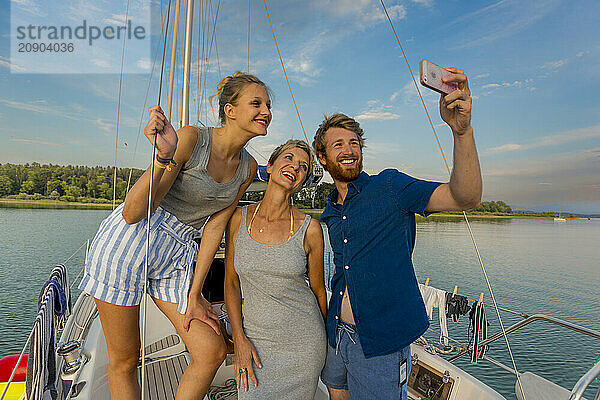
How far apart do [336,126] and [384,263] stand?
0.69 m

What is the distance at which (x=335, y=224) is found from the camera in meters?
1.71

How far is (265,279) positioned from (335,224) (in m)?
0.40

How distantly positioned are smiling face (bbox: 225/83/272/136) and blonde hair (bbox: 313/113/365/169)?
1.04 feet

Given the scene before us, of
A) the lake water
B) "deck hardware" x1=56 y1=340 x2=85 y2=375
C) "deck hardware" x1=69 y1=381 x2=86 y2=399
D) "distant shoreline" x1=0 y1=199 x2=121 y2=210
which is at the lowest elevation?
the lake water

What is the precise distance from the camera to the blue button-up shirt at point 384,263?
1528 mm

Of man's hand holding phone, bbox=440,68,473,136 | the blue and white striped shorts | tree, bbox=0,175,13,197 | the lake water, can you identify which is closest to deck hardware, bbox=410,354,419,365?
the blue and white striped shorts

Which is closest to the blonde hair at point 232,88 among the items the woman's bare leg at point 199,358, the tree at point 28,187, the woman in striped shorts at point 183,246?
the woman in striped shorts at point 183,246

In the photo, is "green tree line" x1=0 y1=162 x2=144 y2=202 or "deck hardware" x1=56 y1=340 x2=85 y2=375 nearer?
"deck hardware" x1=56 y1=340 x2=85 y2=375

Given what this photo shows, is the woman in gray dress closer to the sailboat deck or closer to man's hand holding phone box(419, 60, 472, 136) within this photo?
man's hand holding phone box(419, 60, 472, 136)

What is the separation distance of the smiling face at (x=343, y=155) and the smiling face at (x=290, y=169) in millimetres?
118

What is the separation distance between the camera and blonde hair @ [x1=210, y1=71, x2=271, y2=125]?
5.42ft

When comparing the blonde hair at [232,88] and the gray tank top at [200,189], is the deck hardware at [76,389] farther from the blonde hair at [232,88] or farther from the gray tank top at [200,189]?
the blonde hair at [232,88]

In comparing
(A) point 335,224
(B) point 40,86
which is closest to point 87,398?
(A) point 335,224

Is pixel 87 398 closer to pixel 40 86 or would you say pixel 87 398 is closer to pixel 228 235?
pixel 228 235
